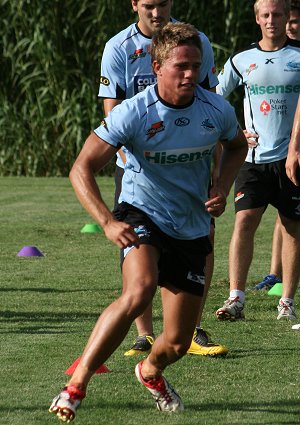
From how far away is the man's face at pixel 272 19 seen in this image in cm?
820

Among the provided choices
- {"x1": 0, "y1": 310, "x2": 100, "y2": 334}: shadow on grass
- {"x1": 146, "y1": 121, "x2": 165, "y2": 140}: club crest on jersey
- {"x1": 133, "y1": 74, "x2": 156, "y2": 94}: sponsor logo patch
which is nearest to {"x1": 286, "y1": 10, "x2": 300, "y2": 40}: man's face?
{"x1": 133, "y1": 74, "x2": 156, "y2": 94}: sponsor logo patch

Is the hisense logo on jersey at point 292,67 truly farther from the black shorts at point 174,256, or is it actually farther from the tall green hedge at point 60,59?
the tall green hedge at point 60,59

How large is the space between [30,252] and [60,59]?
806cm

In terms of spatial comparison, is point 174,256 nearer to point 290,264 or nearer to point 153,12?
point 153,12

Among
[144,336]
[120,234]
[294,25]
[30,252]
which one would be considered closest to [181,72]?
[120,234]

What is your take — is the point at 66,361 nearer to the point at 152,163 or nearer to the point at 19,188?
the point at 152,163

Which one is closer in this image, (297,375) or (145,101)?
(145,101)

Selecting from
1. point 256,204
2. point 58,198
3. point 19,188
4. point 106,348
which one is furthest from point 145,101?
point 19,188

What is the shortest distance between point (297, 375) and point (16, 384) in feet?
5.03

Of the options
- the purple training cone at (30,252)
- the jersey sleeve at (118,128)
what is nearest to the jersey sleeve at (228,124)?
the jersey sleeve at (118,128)

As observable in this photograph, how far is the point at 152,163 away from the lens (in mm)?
5758

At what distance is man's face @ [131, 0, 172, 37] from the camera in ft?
22.9

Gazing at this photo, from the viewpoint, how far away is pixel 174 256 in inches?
230

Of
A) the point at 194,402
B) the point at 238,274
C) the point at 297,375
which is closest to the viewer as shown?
the point at 194,402
